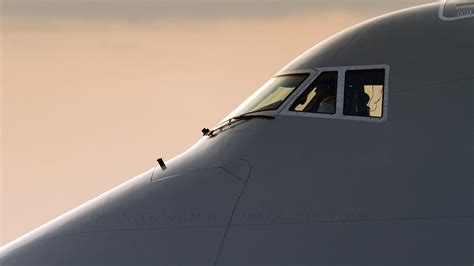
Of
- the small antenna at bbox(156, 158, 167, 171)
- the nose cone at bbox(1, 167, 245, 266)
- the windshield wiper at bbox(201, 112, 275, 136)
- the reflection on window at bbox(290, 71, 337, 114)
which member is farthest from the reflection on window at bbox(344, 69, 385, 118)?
the small antenna at bbox(156, 158, 167, 171)

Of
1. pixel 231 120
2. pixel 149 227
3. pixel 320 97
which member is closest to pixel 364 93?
pixel 320 97

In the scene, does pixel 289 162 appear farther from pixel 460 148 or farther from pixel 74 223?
pixel 74 223

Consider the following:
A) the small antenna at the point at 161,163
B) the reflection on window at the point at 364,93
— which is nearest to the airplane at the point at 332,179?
the reflection on window at the point at 364,93

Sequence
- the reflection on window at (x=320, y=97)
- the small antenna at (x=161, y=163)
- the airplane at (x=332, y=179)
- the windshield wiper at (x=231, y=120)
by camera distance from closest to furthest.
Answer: the airplane at (x=332, y=179) → the reflection on window at (x=320, y=97) → the windshield wiper at (x=231, y=120) → the small antenna at (x=161, y=163)

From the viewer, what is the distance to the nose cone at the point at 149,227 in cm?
1448

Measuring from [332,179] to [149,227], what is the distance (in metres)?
2.70

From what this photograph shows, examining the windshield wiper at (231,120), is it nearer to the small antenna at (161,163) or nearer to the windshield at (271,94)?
the windshield at (271,94)

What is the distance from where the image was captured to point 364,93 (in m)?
14.8

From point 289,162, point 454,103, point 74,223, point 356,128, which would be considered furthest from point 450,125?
point 74,223

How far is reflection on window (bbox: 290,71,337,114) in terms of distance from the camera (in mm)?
15016

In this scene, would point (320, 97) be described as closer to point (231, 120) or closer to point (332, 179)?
point (332, 179)

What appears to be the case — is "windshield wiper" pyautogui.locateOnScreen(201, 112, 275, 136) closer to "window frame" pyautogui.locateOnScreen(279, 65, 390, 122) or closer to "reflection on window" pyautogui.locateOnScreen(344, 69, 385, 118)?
"window frame" pyautogui.locateOnScreen(279, 65, 390, 122)

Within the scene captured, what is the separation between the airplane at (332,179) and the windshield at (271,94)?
0.09ft

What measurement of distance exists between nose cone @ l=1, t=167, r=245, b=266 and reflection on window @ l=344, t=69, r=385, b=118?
1.92 meters
